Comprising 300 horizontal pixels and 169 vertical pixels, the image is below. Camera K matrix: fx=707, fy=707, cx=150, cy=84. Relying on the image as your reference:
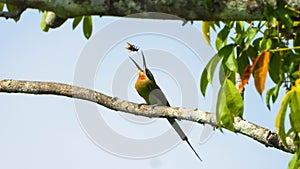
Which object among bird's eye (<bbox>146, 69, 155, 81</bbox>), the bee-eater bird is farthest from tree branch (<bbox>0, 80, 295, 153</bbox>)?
bird's eye (<bbox>146, 69, 155, 81</bbox>)

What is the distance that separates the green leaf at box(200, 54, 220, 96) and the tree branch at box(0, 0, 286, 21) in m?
0.42

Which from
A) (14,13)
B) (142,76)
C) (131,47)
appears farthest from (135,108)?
(142,76)

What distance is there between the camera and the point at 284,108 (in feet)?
6.31

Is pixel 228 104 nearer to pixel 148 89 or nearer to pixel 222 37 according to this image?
pixel 222 37

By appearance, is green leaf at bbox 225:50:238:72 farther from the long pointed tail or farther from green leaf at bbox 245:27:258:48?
the long pointed tail

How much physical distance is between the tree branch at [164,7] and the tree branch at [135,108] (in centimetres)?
84

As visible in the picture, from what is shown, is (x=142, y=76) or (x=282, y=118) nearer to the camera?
(x=282, y=118)

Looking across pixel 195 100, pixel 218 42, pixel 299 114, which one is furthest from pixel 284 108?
pixel 195 100

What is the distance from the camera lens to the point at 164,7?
65.6 inches

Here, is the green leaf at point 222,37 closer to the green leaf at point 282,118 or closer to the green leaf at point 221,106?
the green leaf at point 221,106

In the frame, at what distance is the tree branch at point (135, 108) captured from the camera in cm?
247

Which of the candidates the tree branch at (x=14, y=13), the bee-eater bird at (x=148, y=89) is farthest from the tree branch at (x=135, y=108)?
the bee-eater bird at (x=148, y=89)

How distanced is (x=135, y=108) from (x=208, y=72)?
64 cm

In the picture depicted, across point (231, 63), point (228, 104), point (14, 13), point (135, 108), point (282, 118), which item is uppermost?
point (14, 13)
